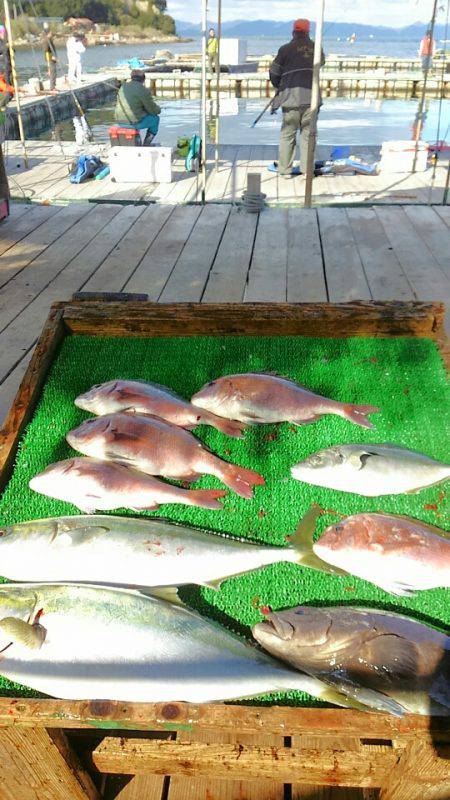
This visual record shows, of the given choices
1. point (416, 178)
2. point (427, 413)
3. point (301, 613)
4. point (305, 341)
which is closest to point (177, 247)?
point (305, 341)

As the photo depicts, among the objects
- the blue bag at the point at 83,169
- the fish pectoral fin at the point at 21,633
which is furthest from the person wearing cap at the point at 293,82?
the fish pectoral fin at the point at 21,633

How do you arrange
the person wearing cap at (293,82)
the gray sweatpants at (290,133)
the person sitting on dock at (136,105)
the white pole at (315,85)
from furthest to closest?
1. the person sitting on dock at (136,105)
2. the gray sweatpants at (290,133)
3. the person wearing cap at (293,82)
4. the white pole at (315,85)

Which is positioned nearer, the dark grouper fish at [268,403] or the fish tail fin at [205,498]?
the fish tail fin at [205,498]

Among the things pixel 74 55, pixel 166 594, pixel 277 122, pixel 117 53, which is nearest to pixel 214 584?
pixel 166 594

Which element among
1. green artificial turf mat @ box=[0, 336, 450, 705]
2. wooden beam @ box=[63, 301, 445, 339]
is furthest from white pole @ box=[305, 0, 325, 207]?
green artificial turf mat @ box=[0, 336, 450, 705]

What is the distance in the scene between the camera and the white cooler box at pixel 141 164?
29.5 feet

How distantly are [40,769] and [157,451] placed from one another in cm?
101

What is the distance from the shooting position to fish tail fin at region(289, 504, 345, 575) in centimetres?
166

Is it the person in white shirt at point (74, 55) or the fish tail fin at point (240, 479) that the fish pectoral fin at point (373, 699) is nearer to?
the fish tail fin at point (240, 479)

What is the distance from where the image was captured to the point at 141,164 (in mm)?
9070

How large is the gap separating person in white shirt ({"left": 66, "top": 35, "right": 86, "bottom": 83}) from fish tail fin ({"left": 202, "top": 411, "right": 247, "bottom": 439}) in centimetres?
2148

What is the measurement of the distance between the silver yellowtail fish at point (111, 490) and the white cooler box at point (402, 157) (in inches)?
378

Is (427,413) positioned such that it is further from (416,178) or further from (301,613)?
(416,178)

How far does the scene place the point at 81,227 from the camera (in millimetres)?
5938
